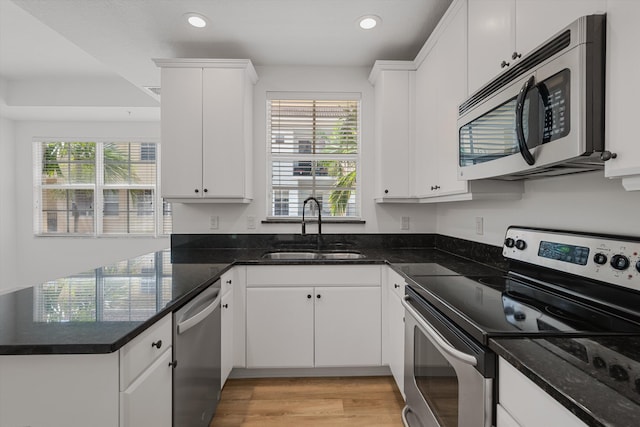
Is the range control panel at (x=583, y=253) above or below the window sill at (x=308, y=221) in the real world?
below

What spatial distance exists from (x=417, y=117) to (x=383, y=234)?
1.02 m

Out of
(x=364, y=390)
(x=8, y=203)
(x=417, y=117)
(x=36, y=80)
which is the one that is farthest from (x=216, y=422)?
(x=8, y=203)

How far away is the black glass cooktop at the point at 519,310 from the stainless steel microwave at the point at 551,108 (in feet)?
1.61

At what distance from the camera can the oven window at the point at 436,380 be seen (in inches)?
41.3

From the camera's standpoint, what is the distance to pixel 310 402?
196cm

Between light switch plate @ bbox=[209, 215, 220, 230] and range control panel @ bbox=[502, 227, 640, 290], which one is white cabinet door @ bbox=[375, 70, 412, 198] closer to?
range control panel @ bbox=[502, 227, 640, 290]

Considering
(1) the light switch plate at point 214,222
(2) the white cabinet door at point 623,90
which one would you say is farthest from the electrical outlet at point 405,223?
(2) the white cabinet door at point 623,90

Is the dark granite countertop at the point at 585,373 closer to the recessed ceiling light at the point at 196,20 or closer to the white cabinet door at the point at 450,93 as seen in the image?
the white cabinet door at the point at 450,93

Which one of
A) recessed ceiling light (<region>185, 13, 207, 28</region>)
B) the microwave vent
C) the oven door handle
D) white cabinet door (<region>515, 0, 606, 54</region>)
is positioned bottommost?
the oven door handle

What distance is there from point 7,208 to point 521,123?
6.25m

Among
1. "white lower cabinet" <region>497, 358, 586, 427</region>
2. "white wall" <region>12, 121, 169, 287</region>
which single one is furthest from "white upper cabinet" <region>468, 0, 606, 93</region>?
"white wall" <region>12, 121, 169, 287</region>

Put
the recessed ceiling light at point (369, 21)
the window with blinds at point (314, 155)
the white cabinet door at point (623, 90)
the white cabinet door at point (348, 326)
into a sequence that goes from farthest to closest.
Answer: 1. the window with blinds at point (314, 155)
2. the white cabinet door at point (348, 326)
3. the recessed ceiling light at point (369, 21)
4. the white cabinet door at point (623, 90)

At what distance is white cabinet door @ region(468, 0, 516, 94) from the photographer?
125cm

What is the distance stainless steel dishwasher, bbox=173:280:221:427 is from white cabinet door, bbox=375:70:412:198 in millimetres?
1527
